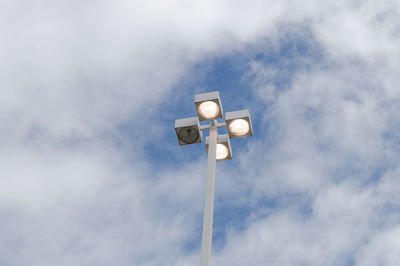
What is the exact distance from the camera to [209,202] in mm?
7555

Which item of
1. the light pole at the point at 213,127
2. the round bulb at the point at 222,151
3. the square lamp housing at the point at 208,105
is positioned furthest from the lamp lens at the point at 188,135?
the round bulb at the point at 222,151

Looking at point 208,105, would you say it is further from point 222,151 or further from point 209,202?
point 209,202

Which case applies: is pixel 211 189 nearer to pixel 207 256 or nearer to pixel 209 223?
pixel 209 223

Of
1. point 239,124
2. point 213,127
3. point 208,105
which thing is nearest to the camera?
point 208,105

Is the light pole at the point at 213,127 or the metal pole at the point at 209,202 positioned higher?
the light pole at the point at 213,127

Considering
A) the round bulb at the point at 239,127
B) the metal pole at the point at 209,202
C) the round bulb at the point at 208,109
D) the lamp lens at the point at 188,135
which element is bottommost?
the metal pole at the point at 209,202

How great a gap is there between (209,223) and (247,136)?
191 cm

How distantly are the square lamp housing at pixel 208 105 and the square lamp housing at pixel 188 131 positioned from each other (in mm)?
152

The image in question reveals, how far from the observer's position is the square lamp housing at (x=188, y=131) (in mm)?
8500

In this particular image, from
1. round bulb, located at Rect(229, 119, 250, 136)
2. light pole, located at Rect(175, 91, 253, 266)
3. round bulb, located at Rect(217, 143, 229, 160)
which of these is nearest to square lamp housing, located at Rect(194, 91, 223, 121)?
light pole, located at Rect(175, 91, 253, 266)

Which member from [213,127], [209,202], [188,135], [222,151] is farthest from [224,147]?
[209,202]

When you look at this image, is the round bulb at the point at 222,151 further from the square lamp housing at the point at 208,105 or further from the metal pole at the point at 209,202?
the square lamp housing at the point at 208,105

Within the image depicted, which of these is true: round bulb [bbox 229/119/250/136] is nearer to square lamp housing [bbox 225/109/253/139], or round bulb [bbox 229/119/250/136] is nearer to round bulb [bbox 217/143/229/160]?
square lamp housing [bbox 225/109/253/139]

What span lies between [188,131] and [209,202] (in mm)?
1460
